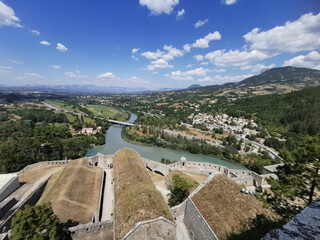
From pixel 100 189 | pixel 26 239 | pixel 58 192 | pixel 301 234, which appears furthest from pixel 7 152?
pixel 301 234

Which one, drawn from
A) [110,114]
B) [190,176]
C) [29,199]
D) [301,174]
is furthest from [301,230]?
[110,114]

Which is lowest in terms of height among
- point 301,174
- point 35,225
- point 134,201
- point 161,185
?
point 161,185

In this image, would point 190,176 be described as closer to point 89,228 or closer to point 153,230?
point 153,230

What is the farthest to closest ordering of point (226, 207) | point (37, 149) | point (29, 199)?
1. point (37, 149)
2. point (29, 199)
3. point (226, 207)

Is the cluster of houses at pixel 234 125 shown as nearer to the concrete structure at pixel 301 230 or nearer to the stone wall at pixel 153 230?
the stone wall at pixel 153 230

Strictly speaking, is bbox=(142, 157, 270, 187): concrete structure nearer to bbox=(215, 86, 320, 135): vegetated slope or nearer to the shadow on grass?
the shadow on grass

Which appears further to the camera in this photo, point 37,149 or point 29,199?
point 37,149

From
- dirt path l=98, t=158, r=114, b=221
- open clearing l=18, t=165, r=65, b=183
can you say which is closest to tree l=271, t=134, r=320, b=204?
dirt path l=98, t=158, r=114, b=221

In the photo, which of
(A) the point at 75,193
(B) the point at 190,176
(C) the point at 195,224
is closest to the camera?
(C) the point at 195,224
